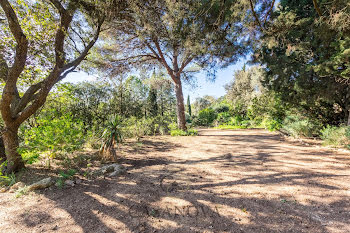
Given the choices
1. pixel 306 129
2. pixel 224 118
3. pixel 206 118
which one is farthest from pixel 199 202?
pixel 206 118

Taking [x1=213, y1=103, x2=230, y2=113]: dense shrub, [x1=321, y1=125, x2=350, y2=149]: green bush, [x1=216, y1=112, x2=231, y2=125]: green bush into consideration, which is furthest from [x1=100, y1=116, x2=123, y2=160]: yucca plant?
[x1=213, y1=103, x2=230, y2=113]: dense shrub

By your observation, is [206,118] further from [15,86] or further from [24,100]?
[15,86]

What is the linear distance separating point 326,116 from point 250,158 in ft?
16.2

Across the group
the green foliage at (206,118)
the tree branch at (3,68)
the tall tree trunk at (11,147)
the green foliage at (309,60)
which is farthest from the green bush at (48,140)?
the green foliage at (206,118)

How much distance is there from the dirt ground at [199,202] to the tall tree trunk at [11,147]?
0.80m

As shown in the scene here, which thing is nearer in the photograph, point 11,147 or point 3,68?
point 11,147

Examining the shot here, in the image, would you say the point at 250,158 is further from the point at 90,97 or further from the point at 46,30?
the point at 90,97

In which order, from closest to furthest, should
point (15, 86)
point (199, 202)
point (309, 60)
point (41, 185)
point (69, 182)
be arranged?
1. point (199, 202)
2. point (41, 185)
3. point (69, 182)
4. point (15, 86)
5. point (309, 60)

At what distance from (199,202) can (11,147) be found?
3.60m

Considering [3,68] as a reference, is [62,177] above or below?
below

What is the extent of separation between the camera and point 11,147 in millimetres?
2762

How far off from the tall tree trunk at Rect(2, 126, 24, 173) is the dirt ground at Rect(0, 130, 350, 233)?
804 mm

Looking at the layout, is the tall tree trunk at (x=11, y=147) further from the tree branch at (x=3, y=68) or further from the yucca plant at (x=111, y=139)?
the yucca plant at (x=111, y=139)

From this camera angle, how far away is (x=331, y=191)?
200cm
